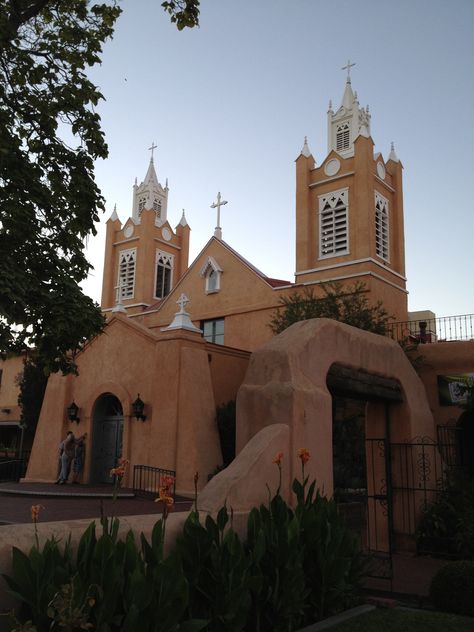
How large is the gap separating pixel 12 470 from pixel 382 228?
18651 millimetres

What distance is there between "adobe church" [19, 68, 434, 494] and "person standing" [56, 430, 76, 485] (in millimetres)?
545

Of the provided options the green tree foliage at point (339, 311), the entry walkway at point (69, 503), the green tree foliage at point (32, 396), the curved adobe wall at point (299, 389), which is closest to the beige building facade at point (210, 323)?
the curved adobe wall at point (299, 389)

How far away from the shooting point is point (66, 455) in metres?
19.2

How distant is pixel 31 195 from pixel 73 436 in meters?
11.1

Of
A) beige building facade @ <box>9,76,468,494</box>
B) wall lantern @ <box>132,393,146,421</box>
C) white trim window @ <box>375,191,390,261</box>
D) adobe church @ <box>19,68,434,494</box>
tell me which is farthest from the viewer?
white trim window @ <box>375,191,390,261</box>

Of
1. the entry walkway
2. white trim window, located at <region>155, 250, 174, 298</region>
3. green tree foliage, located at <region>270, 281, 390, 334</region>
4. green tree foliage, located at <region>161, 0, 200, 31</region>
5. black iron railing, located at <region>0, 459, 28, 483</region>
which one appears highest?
white trim window, located at <region>155, 250, 174, 298</region>

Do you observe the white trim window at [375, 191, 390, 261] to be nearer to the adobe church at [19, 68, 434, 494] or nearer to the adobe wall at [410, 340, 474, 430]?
the adobe church at [19, 68, 434, 494]

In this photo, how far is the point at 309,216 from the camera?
89.1ft

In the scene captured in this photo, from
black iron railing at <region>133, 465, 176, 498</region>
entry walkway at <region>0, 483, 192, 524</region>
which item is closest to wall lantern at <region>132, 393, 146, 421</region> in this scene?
black iron railing at <region>133, 465, 176, 498</region>

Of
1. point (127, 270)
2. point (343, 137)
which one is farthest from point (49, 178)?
point (127, 270)

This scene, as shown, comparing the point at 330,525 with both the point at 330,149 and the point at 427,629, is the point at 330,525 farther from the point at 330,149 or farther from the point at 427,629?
the point at 330,149

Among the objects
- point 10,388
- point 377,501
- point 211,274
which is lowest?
point 377,501

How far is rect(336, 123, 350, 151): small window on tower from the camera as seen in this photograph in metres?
27.9

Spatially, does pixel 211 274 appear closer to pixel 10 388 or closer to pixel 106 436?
pixel 106 436
